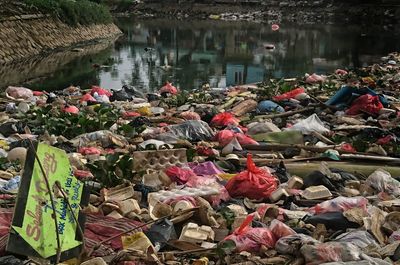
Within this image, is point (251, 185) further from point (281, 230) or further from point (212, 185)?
point (281, 230)

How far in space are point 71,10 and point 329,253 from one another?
2218cm

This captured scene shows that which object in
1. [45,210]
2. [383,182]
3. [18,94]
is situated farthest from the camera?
[18,94]

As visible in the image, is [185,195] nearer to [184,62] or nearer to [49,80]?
[49,80]

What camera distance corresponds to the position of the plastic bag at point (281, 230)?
357cm

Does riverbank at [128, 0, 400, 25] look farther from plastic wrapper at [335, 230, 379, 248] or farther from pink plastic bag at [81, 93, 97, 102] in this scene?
plastic wrapper at [335, 230, 379, 248]

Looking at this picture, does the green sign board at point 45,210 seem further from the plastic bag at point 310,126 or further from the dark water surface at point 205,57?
the dark water surface at point 205,57

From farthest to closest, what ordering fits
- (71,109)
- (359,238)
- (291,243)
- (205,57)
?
(205,57)
(71,109)
(359,238)
(291,243)

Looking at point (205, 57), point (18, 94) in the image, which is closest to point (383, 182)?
point (18, 94)

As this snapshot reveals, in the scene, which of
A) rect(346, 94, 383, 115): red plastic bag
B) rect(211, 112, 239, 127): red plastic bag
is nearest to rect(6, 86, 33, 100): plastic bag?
rect(211, 112, 239, 127): red plastic bag

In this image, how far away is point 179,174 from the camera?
188 inches

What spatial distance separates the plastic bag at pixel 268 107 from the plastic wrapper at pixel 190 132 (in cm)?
173

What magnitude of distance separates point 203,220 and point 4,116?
502 cm

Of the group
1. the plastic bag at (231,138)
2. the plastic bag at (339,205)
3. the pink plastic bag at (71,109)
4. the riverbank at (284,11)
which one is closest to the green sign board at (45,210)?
the plastic bag at (339,205)

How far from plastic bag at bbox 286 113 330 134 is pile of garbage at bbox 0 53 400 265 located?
0.02m
